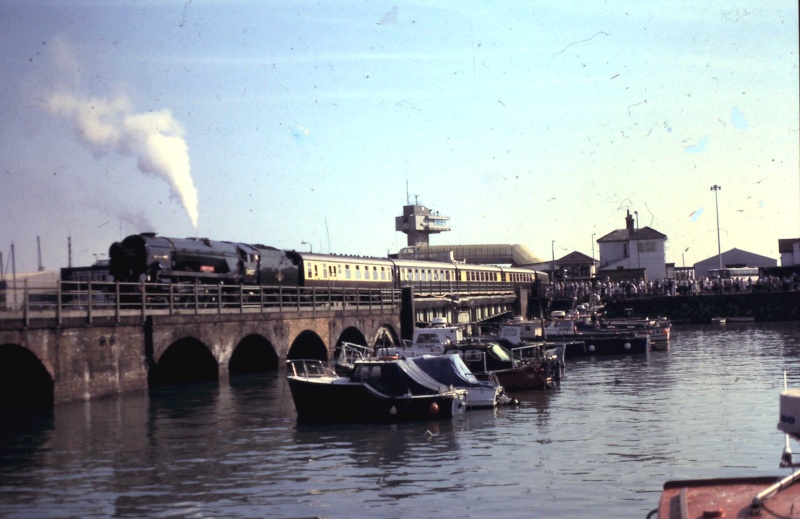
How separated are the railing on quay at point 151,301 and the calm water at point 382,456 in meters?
3.21

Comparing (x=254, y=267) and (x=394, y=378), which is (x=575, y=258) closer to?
(x=254, y=267)

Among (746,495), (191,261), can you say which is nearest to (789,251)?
(191,261)

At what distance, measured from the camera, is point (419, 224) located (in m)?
167

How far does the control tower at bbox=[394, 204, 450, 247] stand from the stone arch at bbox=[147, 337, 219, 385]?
114818 mm

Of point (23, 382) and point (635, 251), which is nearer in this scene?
point (23, 382)

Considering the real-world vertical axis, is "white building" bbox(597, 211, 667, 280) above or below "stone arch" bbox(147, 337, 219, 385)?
above

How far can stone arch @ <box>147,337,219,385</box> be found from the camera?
149ft

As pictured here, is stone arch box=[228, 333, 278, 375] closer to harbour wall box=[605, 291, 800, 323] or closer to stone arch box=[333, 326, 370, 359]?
stone arch box=[333, 326, 370, 359]

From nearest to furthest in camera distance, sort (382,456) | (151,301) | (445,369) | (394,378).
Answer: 1. (382,456)
2. (394,378)
3. (445,369)
4. (151,301)

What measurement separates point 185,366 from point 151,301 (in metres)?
3.51

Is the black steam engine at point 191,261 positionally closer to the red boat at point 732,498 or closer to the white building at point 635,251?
the red boat at point 732,498

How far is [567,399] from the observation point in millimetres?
37344

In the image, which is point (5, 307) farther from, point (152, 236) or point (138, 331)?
point (152, 236)

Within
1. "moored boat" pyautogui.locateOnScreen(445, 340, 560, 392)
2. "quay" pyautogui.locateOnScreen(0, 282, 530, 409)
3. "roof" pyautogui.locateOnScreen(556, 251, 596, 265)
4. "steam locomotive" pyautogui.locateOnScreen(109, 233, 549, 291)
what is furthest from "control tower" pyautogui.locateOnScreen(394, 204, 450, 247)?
"moored boat" pyautogui.locateOnScreen(445, 340, 560, 392)
